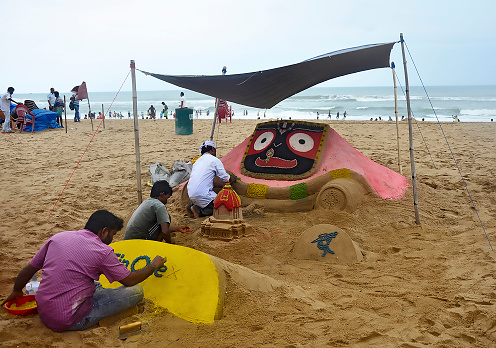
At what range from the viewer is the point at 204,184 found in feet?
18.4

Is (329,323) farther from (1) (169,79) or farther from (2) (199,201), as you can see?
(1) (169,79)

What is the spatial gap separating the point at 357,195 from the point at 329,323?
2953 millimetres

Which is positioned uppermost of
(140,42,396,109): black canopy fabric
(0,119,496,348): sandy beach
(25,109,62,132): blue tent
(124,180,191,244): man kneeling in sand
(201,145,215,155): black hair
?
(140,42,396,109): black canopy fabric

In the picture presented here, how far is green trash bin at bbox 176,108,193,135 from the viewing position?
13.7m

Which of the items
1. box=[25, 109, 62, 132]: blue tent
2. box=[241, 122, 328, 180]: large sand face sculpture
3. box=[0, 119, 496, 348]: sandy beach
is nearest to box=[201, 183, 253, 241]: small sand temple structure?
box=[0, 119, 496, 348]: sandy beach

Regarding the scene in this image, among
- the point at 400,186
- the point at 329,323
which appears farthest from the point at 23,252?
the point at 400,186

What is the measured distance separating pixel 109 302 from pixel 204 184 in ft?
9.73

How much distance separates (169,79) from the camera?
249 inches

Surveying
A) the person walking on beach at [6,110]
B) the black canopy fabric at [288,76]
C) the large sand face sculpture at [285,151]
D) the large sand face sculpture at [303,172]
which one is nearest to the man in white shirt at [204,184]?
the large sand face sculpture at [303,172]

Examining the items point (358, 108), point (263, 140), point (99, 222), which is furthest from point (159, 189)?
point (358, 108)

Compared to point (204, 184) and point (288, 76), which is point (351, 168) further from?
point (204, 184)

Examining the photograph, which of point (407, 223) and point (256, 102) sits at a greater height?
point (256, 102)

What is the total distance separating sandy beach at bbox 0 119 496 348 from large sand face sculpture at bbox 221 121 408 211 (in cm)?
21

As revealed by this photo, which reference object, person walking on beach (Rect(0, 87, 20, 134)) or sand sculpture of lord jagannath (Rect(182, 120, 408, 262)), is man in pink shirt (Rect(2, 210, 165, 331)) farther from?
person walking on beach (Rect(0, 87, 20, 134))
